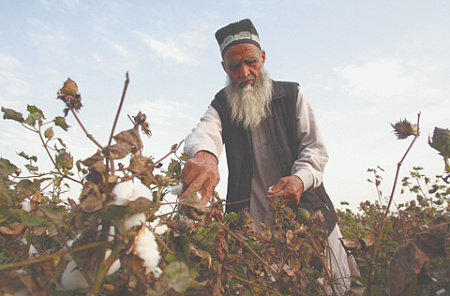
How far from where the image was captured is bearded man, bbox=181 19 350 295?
2.35 meters

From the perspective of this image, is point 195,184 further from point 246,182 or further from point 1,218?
point 246,182

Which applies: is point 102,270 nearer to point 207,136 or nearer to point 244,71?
point 207,136

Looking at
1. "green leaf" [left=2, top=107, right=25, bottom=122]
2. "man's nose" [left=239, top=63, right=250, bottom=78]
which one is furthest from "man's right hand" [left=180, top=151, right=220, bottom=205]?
"man's nose" [left=239, top=63, right=250, bottom=78]

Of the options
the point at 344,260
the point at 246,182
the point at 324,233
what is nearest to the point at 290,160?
the point at 246,182

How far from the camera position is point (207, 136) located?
7.66 feet

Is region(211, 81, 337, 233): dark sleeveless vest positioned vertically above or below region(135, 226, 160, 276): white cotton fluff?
above

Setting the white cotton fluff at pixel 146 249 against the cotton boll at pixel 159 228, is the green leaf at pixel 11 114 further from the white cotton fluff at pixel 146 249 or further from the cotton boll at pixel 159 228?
the white cotton fluff at pixel 146 249

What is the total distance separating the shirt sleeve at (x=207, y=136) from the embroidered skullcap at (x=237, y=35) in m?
0.72

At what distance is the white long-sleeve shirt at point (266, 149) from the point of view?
2.39 m

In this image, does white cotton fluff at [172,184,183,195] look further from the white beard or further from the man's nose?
the man's nose

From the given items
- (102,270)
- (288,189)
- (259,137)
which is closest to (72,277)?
(102,270)

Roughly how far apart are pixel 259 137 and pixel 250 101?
0.34 metres

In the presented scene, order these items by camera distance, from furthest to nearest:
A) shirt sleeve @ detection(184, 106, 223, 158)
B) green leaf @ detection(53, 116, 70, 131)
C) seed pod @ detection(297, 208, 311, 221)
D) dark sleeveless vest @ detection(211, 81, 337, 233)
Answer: dark sleeveless vest @ detection(211, 81, 337, 233) → shirt sleeve @ detection(184, 106, 223, 158) → seed pod @ detection(297, 208, 311, 221) → green leaf @ detection(53, 116, 70, 131)

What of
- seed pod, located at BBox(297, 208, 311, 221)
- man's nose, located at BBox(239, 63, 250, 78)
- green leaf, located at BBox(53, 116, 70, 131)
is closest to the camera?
green leaf, located at BBox(53, 116, 70, 131)
